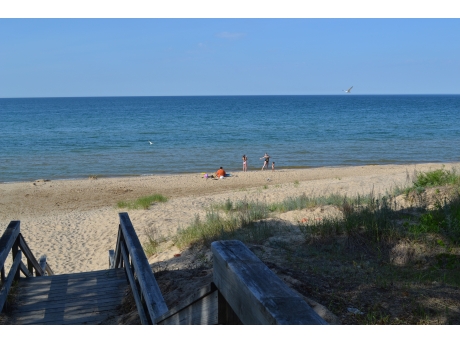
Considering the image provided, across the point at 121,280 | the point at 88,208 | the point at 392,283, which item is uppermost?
the point at 392,283

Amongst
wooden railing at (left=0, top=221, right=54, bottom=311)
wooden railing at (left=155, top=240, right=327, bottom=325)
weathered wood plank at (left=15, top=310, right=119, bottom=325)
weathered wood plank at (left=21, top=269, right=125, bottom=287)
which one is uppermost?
wooden railing at (left=155, top=240, right=327, bottom=325)

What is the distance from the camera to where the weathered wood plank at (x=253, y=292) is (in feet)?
4.99

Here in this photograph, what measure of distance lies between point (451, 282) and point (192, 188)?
16.6m

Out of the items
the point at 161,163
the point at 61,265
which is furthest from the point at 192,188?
the point at 61,265

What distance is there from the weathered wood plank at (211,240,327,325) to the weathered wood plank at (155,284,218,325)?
0.08m

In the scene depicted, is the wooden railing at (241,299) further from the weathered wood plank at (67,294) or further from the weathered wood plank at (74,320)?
the weathered wood plank at (67,294)

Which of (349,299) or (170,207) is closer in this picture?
(349,299)

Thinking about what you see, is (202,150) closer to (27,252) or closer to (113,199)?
(113,199)

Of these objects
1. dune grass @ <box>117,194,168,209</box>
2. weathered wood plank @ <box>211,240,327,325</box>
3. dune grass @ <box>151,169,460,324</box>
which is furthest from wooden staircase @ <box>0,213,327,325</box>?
dune grass @ <box>117,194,168,209</box>

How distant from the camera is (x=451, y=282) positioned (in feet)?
16.2

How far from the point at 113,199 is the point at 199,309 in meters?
17.4

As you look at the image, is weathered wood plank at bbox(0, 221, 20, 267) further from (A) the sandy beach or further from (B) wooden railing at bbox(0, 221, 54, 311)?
(A) the sandy beach

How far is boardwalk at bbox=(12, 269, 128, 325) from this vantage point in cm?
473

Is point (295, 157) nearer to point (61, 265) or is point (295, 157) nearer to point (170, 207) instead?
point (170, 207)
